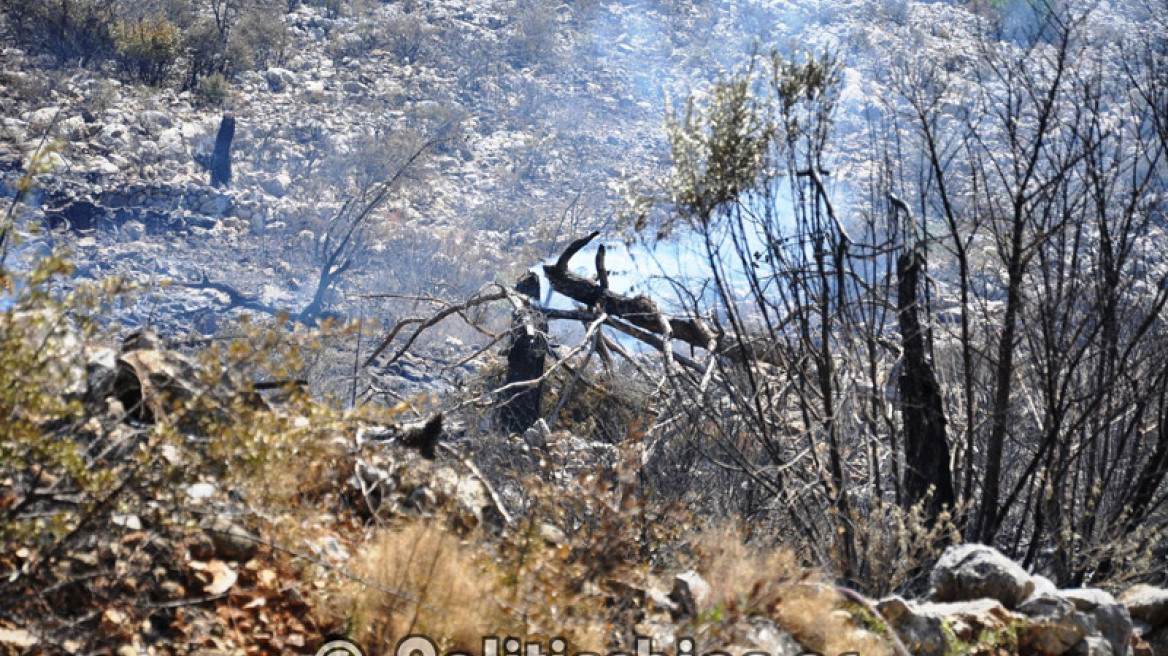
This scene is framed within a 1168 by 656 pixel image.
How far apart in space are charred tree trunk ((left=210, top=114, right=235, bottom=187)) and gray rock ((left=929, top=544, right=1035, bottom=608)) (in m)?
25.4

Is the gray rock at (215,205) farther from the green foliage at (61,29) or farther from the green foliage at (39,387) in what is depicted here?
the green foliage at (39,387)

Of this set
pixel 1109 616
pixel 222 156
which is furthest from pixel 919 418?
pixel 222 156

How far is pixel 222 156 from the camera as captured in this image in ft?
88.4

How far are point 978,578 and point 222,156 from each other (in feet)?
86.1

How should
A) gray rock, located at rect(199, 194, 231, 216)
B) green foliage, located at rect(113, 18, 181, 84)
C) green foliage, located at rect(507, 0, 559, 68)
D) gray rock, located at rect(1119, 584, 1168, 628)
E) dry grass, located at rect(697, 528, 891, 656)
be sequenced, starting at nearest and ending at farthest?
dry grass, located at rect(697, 528, 891, 656)
gray rock, located at rect(1119, 584, 1168, 628)
gray rock, located at rect(199, 194, 231, 216)
green foliage, located at rect(113, 18, 181, 84)
green foliage, located at rect(507, 0, 559, 68)

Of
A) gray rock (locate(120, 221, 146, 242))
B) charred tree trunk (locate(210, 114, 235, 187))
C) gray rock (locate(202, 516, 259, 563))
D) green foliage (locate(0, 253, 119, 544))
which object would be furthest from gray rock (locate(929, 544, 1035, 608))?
charred tree trunk (locate(210, 114, 235, 187))

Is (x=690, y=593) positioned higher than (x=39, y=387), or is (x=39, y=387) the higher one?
(x=39, y=387)

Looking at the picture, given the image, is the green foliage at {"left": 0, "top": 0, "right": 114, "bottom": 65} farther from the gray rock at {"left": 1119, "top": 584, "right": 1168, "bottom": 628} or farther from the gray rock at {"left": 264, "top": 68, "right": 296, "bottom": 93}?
the gray rock at {"left": 1119, "top": 584, "right": 1168, "bottom": 628}

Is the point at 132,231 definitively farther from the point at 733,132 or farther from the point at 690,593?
the point at 690,593

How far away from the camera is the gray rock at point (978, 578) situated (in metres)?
3.91

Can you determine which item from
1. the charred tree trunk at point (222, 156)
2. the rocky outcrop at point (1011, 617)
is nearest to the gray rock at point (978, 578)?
the rocky outcrop at point (1011, 617)

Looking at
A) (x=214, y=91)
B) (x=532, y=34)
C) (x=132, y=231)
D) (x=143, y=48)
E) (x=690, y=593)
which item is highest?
(x=690, y=593)

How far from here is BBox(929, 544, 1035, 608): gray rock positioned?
391 centimetres

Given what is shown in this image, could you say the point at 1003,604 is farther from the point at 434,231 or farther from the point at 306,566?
the point at 434,231
